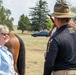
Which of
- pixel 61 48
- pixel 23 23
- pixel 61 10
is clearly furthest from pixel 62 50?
pixel 23 23

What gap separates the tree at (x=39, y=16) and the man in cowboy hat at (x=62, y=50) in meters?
80.7

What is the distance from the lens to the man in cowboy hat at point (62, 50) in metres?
4.76

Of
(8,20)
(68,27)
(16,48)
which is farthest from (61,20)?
(8,20)

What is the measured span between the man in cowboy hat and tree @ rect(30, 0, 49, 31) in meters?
80.7

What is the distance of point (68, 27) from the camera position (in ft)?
16.2

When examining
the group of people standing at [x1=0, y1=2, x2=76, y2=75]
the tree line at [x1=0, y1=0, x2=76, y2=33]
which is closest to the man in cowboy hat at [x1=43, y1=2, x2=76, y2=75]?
the group of people standing at [x1=0, y1=2, x2=76, y2=75]

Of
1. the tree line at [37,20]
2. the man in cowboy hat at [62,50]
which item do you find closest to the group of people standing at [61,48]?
the man in cowboy hat at [62,50]

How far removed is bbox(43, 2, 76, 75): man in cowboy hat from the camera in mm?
4758

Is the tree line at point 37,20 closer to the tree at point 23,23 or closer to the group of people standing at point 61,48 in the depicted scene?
the tree at point 23,23

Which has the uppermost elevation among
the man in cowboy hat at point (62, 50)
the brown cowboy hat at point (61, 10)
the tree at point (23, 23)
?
A: the brown cowboy hat at point (61, 10)

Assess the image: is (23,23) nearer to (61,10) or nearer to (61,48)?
(61,10)

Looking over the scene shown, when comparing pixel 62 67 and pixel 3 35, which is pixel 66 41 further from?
pixel 3 35

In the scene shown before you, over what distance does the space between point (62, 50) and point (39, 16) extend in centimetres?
8428

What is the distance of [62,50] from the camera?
480 centimetres
